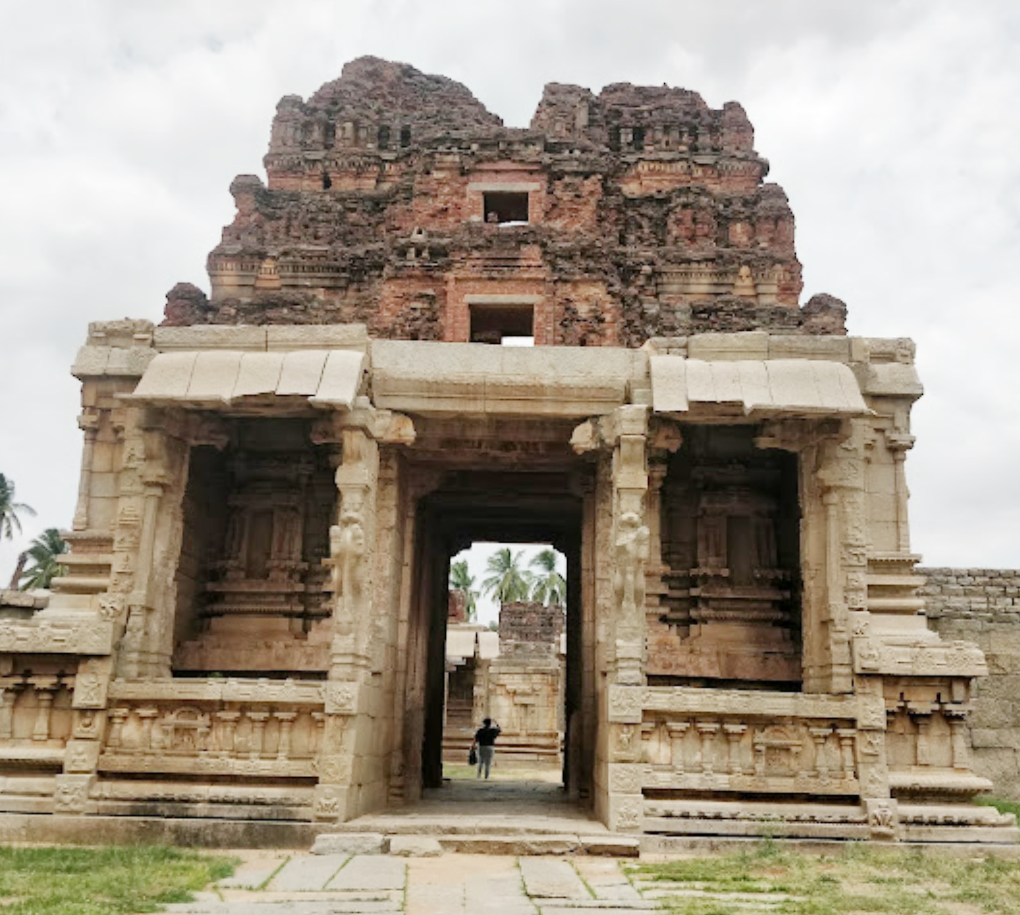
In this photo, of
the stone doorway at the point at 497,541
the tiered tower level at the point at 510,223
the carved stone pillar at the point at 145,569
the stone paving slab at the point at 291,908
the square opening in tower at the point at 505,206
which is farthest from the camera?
the square opening in tower at the point at 505,206

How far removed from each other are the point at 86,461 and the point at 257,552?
2.21 metres

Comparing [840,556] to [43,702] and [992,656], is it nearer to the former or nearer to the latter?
[992,656]

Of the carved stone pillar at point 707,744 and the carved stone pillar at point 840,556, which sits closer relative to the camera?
the carved stone pillar at point 707,744

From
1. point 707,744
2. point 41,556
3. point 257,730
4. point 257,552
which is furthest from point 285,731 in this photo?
point 41,556

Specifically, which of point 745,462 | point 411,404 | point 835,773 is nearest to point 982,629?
point 745,462

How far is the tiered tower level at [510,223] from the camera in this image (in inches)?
711

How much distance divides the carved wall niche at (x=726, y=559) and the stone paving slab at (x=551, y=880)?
355 cm

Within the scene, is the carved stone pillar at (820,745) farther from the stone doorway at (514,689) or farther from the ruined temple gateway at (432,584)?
the stone doorway at (514,689)

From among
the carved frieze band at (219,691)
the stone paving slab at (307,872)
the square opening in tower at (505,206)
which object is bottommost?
the stone paving slab at (307,872)

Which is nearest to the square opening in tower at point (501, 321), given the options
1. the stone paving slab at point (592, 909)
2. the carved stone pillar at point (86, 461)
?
the carved stone pillar at point (86, 461)

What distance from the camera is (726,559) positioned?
1158 cm

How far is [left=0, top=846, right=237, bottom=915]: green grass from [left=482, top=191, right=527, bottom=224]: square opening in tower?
1416cm

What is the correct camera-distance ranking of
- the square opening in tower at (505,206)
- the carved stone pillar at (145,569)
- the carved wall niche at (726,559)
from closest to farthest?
1. the carved stone pillar at (145,569)
2. the carved wall niche at (726,559)
3. the square opening in tower at (505,206)

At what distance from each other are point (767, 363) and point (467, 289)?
9.40 meters
